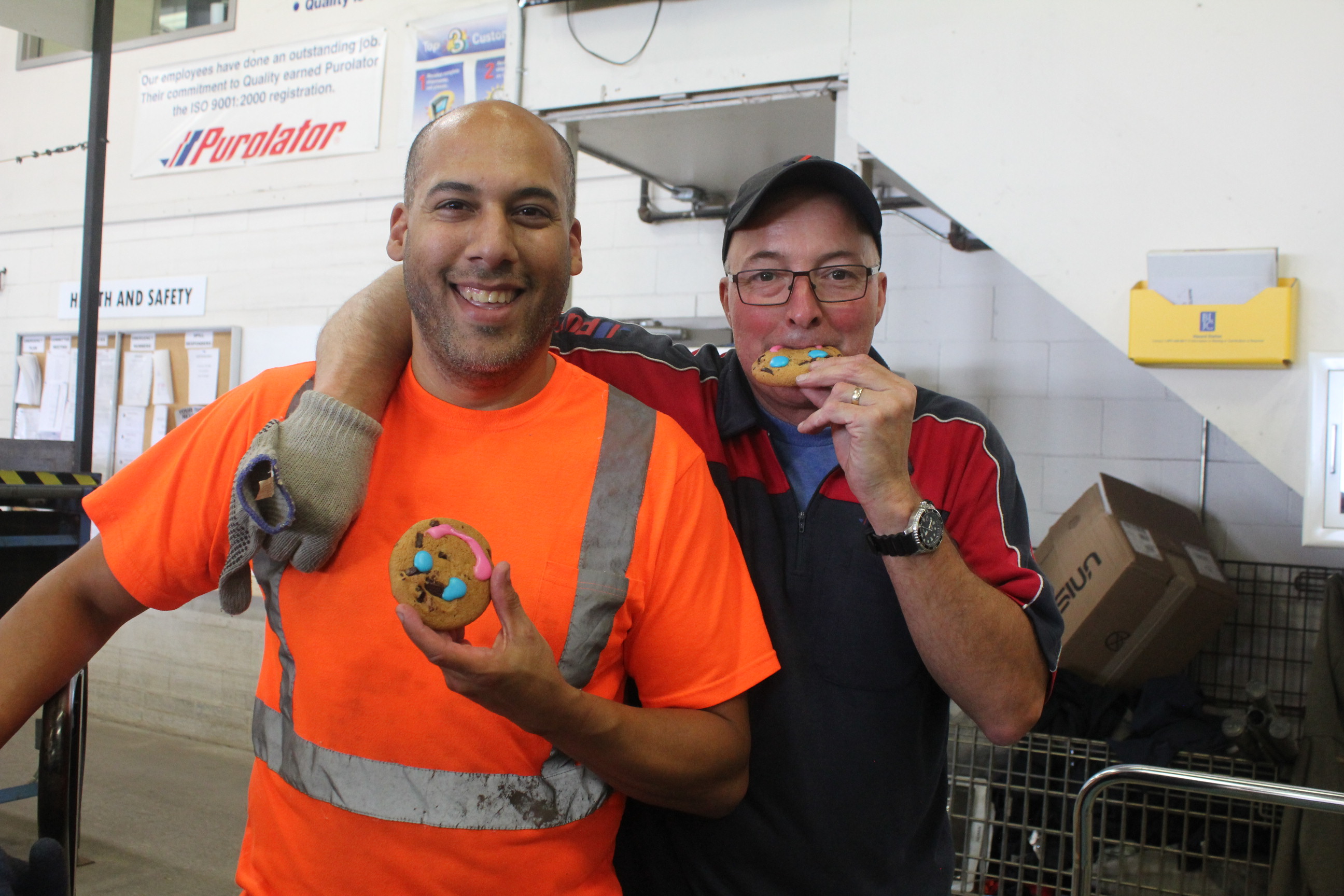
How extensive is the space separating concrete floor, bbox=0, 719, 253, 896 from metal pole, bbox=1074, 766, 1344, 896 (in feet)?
9.80

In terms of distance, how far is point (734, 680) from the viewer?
1.18 metres

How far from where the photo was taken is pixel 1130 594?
2871 mm

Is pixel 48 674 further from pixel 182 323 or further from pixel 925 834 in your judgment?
pixel 182 323

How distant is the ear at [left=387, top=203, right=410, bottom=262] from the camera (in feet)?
4.14

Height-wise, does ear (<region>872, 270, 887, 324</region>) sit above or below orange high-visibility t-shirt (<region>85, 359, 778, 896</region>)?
above

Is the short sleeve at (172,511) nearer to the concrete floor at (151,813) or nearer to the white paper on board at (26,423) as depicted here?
the concrete floor at (151,813)

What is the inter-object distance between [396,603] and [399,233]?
0.50 meters

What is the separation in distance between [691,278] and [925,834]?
126 inches

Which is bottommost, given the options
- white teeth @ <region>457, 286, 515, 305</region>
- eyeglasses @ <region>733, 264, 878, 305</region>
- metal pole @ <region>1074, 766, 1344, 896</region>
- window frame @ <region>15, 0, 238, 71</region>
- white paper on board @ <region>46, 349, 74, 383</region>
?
metal pole @ <region>1074, 766, 1344, 896</region>

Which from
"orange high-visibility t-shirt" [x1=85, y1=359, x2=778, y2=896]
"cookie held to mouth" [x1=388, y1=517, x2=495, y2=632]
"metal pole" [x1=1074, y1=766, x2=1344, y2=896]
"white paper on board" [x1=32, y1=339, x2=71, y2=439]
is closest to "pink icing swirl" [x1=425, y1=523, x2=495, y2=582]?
"cookie held to mouth" [x1=388, y1=517, x2=495, y2=632]

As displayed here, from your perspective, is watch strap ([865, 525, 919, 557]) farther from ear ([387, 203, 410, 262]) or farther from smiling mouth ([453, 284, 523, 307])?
ear ([387, 203, 410, 262])

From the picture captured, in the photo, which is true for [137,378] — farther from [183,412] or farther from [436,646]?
[436,646]

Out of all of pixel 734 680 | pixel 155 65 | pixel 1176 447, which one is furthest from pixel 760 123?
pixel 155 65

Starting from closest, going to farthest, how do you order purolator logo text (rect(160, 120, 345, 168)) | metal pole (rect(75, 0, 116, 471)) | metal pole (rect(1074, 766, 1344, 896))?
metal pole (rect(1074, 766, 1344, 896)) → metal pole (rect(75, 0, 116, 471)) → purolator logo text (rect(160, 120, 345, 168))
